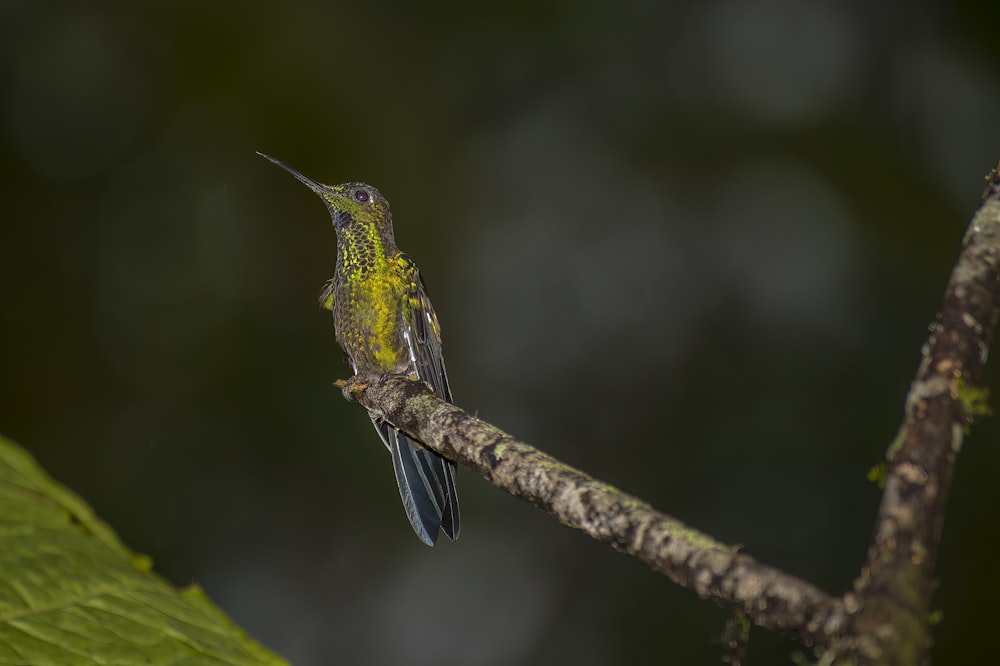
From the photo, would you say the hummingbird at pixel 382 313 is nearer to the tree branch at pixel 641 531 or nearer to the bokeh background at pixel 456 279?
the tree branch at pixel 641 531

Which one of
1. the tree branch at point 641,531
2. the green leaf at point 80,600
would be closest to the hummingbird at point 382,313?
the tree branch at point 641,531

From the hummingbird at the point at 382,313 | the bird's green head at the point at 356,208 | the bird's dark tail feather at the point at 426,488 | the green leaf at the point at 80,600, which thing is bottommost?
the green leaf at the point at 80,600

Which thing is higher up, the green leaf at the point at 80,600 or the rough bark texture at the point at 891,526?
the rough bark texture at the point at 891,526

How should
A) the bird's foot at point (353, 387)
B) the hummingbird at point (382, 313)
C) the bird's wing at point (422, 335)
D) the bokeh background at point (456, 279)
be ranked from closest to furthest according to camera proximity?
the bird's foot at point (353, 387) → the hummingbird at point (382, 313) → the bird's wing at point (422, 335) → the bokeh background at point (456, 279)

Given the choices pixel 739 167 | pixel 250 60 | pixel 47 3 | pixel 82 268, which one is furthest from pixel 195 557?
pixel 739 167

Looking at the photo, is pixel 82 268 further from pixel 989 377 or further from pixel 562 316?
pixel 989 377

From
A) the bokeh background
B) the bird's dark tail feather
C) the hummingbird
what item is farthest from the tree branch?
the bokeh background

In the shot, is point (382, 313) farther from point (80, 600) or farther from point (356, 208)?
point (80, 600)
